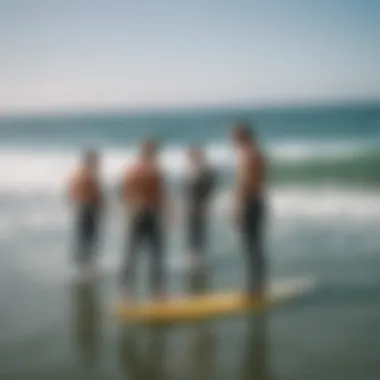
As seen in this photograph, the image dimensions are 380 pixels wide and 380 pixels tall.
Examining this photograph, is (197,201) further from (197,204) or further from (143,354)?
(143,354)

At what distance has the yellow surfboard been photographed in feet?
7.79

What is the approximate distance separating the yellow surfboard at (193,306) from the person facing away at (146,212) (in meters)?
0.04

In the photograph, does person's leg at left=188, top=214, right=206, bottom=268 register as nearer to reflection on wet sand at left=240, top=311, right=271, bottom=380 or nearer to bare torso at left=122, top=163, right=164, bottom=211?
bare torso at left=122, top=163, right=164, bottom=211

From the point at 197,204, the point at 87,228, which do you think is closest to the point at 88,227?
the point at 87,228

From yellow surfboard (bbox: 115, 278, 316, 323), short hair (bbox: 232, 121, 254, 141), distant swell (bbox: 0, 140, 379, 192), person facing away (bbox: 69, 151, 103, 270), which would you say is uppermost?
short hair (bbox: 232, 121, 254, 141)

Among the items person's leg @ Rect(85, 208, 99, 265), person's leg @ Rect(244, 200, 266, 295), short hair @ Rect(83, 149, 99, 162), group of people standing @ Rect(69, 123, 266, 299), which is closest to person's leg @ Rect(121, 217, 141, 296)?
group of people standing @ Rect(69, 123, 266, 299)

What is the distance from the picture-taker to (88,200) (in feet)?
7.80

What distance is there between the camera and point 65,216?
2436 mm

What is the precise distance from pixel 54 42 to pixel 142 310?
32.3 inches

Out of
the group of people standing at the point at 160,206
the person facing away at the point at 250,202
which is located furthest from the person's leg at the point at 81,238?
the person facing away at the point at 250,202

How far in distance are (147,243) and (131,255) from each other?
2.5 inches

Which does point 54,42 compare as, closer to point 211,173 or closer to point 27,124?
point 27,124

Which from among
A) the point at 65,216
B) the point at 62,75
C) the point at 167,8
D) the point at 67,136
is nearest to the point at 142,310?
the point at 65,216

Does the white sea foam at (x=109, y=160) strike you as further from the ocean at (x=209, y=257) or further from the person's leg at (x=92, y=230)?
the person's leg at (x=92, y=230)
